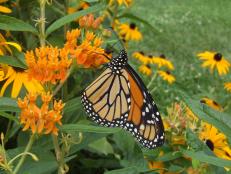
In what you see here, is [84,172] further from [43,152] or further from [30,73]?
[30,73]

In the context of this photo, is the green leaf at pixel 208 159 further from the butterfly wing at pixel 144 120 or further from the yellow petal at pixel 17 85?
the yellow petal at pixel 17 85

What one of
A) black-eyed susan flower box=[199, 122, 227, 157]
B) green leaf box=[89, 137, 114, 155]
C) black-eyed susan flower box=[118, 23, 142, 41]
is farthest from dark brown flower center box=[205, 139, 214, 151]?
black-eyed susan flower box=[118, 23, 142, 41]

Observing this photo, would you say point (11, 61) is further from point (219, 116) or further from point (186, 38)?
point (186, 38)

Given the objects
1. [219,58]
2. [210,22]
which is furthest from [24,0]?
[210,22]

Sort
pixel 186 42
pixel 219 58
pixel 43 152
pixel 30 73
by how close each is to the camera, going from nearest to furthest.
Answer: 1. pixel 30 73
2. pixel 43 152
3. pixel 219 58
4. pixel 186 42

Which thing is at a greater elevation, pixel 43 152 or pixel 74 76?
pixel 74 76

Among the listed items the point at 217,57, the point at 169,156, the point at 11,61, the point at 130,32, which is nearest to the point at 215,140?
the point at 169,156
